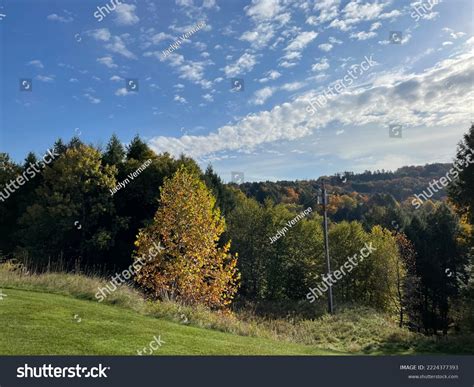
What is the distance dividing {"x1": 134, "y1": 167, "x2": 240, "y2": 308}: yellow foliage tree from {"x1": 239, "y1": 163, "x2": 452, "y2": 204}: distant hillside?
58.1 metres

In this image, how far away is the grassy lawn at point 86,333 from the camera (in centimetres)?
670

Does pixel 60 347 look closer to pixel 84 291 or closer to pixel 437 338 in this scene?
pixel 84 291

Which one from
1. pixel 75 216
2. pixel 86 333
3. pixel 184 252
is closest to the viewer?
pixel 86 333

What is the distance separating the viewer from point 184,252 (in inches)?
770

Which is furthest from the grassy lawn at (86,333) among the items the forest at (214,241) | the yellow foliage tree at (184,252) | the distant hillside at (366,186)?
the distant hillside at (366,186)

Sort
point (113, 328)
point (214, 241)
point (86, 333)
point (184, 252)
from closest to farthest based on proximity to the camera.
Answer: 1. point (86, 333)
2. point (113, 328)
3. point (184, 252)
4. point (214, 241)

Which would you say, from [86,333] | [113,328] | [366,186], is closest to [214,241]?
[113,328]

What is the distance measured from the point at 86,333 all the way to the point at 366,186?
430ft

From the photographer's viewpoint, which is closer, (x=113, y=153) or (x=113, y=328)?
(x=113, y=328)

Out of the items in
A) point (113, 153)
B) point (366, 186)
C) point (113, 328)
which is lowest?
point (113, 328)

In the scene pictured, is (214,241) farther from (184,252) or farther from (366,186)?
(366,186)

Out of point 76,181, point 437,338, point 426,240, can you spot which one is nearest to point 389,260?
point 426,240

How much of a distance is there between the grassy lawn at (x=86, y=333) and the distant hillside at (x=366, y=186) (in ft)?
223

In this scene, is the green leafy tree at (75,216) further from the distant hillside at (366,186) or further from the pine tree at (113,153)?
the distant hillside at (366,186)
